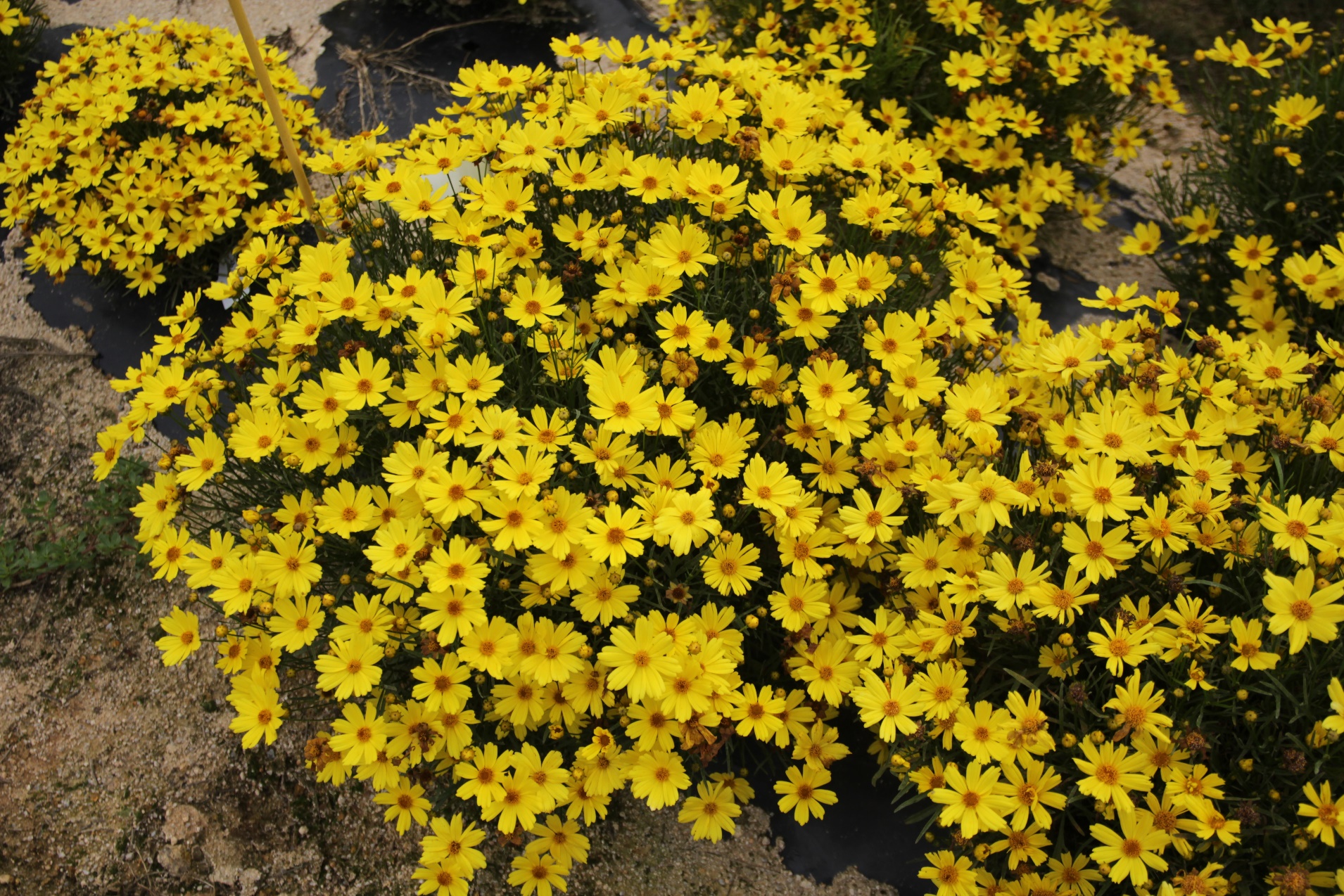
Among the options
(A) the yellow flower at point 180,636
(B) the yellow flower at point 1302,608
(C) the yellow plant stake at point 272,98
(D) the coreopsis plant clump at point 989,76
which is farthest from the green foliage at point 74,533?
(B) the yellow flower at point 1302,608

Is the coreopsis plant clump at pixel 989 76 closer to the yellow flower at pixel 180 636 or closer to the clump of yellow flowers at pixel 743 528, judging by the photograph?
the clump of yellow flowers at pixel 743 528

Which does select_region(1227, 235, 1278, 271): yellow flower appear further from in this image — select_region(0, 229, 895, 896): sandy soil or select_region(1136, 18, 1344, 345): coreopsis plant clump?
select_region(0, 229, 895, 896): sandy soil

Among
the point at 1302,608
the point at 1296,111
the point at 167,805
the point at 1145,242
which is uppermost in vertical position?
the point at 1296,111

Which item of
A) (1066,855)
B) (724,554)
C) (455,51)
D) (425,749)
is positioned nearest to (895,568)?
(724,554)

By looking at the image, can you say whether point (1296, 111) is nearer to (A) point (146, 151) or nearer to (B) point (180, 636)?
(B) point (180, 636)

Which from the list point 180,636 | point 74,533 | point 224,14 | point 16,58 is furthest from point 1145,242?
point 16,58
